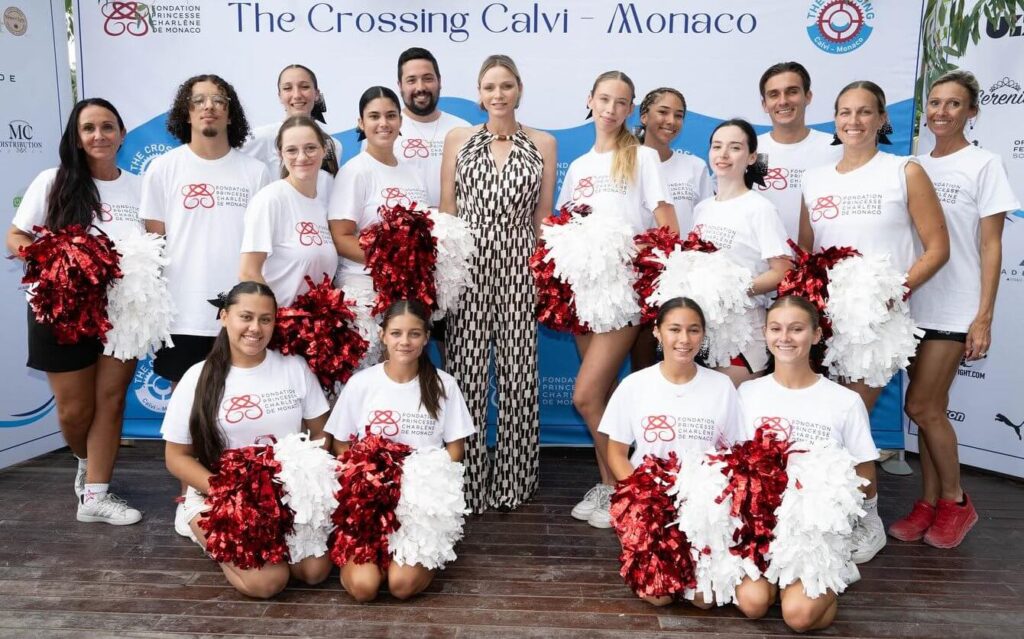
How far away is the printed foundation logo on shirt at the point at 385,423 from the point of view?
3.06 meters

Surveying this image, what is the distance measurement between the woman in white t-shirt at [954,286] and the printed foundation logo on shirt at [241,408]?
2.75 metres

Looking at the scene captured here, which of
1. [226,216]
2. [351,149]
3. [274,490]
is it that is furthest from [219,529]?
[351,149]

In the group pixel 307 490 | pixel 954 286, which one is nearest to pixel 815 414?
pixel 954 286

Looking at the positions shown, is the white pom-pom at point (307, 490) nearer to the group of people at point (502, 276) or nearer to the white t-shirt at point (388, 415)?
the group of people at point (502, 276)

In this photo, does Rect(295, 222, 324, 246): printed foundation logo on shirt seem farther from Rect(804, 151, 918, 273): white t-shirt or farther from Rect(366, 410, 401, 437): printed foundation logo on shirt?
Rect(804, 151, 918, 273): white t-shirt

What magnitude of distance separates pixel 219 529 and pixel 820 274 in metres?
2.42

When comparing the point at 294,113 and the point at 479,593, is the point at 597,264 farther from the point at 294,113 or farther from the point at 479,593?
the point at 294,113

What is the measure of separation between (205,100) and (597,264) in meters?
1.79

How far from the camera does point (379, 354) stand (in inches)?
133

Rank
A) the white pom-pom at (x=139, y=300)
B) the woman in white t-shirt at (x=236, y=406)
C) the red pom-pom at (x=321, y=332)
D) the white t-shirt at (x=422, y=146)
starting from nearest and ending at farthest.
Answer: the woman in white t-shirt at (x=236, y=406)
the red pom-pom at (x=321, y=332)
the white pom-pom at (x=139, y=300)
the white t-shirt at (x=422, y=146)

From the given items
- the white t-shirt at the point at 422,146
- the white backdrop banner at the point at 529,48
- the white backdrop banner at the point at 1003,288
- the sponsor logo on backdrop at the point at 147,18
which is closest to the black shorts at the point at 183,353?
the white t-shirt at the point at 422,146

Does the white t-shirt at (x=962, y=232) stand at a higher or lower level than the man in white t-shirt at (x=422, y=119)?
lower

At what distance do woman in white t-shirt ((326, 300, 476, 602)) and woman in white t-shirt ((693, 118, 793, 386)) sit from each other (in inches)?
46.2

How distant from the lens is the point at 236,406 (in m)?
2.97
